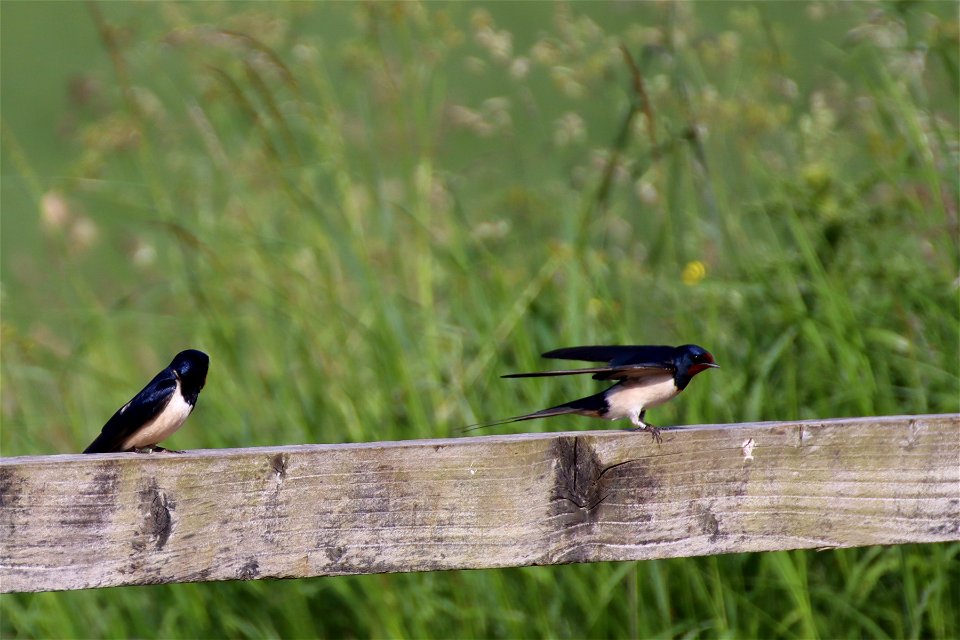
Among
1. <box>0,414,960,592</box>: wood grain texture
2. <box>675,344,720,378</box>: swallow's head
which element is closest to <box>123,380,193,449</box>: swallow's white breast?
<box>0,414,960,592</box>: wood grain texture

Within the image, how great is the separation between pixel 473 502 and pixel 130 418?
0.69 meters

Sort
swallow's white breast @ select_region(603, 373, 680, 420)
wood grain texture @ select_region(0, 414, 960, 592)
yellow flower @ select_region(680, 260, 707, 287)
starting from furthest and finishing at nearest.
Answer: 1. yellow flower @ select_region(680, 260, 707, 287)
2. swallow's white breast @ select_region(603, 373, 680, 420)
3. wood grain texture @ select_region(0, 414, 960, 592)

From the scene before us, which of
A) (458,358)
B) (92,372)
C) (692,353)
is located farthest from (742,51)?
(92,372)

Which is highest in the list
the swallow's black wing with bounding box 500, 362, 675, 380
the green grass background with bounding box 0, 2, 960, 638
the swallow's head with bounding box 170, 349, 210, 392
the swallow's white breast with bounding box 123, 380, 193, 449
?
the swallow's head with bounding box 170, 349, 210, 392

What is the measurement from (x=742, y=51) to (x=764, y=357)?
1514 millimetres

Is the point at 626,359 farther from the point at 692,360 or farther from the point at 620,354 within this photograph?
the point at 692,360

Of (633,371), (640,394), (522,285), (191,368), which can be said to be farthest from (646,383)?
(522,285)

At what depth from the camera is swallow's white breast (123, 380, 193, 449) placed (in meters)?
2.00

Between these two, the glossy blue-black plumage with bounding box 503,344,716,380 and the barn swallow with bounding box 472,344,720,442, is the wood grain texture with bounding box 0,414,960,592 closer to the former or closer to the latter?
the glossy blue-black plumage with bounding box 503,344,716,380

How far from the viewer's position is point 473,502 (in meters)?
1.64

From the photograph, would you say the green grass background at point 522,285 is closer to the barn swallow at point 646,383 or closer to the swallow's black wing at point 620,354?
the barn swallow at point 646,383

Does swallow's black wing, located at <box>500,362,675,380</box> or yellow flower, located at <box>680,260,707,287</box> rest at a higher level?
swallow's black wing, located at <box>500,362,675,380</box>

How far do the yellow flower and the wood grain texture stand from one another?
127 centimetres

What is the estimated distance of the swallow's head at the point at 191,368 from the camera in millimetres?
2072
